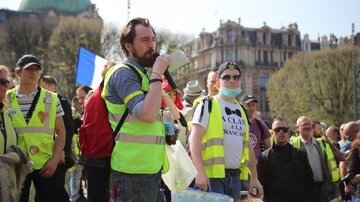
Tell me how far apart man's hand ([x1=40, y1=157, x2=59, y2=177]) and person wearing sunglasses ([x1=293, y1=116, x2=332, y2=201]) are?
4881 mm

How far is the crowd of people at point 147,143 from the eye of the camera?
A: 13.8 ft

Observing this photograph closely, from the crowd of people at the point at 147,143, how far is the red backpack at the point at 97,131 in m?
0.08

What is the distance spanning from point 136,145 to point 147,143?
0.26 ft

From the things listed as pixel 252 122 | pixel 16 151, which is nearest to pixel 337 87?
pixel 252 122

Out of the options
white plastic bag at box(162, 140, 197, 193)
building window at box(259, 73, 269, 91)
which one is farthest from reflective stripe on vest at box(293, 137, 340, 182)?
building window at box(259, 73, 269, 91)

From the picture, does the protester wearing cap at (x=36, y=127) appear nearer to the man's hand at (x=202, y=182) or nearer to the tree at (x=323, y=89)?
the man's hand at (x=202, y=182)

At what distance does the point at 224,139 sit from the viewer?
19.8 feet

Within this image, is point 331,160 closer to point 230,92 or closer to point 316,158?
point 316,158

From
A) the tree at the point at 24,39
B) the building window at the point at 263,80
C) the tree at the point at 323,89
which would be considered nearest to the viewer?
the tree at the point at 24,39

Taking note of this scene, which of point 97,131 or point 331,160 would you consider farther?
point 331,160

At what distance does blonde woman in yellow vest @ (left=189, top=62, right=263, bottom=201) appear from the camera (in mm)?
5934

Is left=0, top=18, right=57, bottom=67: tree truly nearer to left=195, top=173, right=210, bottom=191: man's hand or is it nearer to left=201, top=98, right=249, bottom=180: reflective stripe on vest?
left=201, top=98, right=249, bottom=180: reflective stripe on vest

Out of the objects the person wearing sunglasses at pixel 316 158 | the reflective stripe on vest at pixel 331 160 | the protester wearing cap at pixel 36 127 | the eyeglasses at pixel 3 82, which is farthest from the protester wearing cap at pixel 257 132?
the eyeglasses at pixel 3 82

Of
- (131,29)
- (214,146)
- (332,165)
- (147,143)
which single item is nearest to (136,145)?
(147,143)
